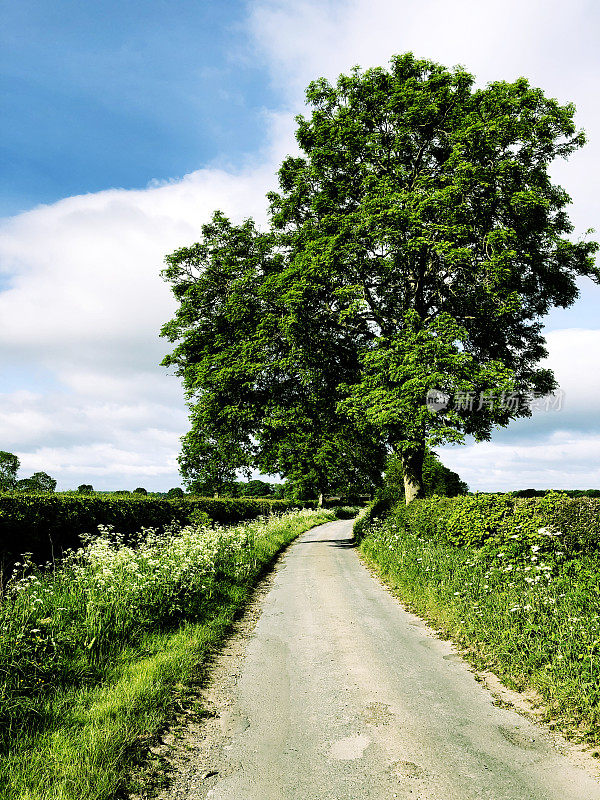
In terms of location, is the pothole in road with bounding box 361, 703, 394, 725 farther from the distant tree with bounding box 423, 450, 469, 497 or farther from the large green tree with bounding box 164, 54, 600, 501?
the distant tree with bounding box 423, 450, 469, 497

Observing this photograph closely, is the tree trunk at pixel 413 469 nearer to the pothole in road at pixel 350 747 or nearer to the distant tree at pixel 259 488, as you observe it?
the pothole in road at pixel 350 747

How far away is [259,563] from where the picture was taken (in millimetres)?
16203

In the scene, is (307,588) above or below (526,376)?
below

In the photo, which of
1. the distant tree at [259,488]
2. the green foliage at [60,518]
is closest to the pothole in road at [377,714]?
the green foliage at [60,518]

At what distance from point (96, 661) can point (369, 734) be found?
3.37 meters

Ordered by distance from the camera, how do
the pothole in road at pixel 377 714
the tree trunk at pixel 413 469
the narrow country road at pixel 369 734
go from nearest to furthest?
the narrow country road at pixel 369 734 < the pothole in road at pixel 377 714 < the tree trunk at pixel 413 469

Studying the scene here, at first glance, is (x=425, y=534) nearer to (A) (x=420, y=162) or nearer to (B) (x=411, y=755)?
(B) (x=411, y=755)

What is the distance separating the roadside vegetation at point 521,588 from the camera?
5566mm

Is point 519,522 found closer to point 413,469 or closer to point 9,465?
point 413,469

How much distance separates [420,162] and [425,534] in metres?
14.9

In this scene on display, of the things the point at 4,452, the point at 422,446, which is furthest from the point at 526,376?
the point at 4,452

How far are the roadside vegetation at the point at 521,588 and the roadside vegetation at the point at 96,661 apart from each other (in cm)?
406

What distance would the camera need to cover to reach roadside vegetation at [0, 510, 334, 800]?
4086 mm

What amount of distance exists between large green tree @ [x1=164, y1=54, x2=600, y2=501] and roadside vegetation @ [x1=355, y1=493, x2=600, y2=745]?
4537 mm
